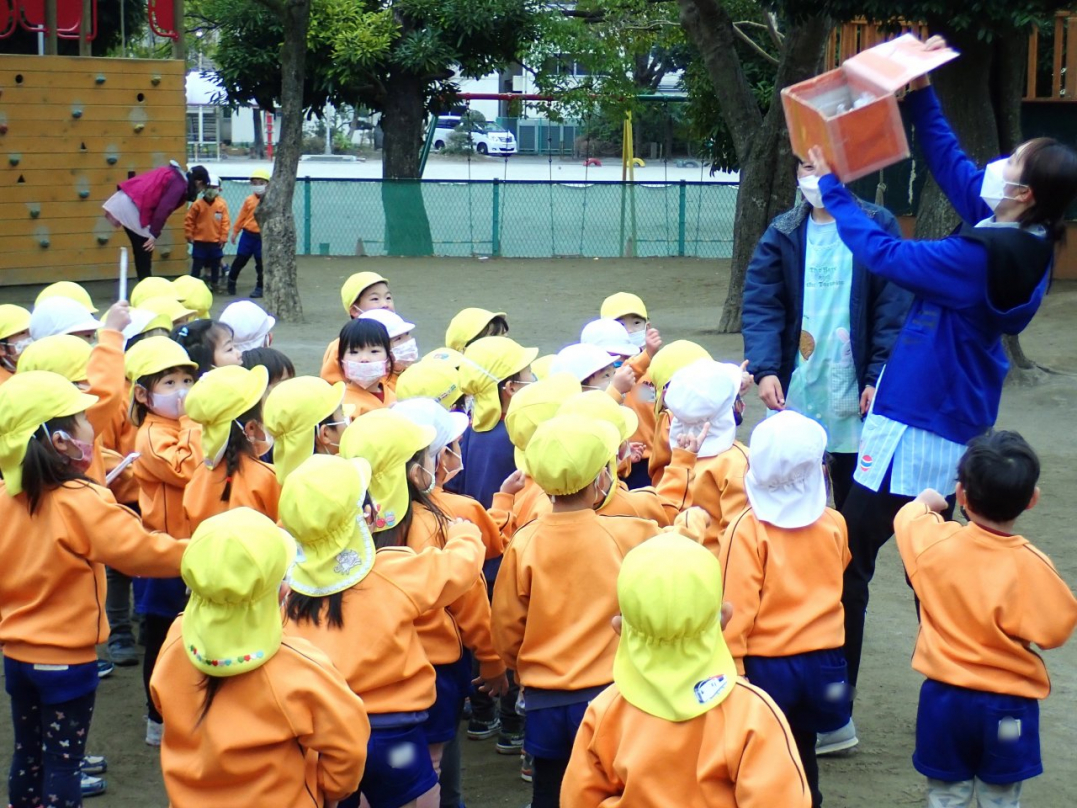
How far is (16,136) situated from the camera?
15.1m

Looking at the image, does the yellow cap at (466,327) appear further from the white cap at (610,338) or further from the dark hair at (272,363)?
the dark hair at (272,363)

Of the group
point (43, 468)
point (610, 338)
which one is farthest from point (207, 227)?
point (43, 468)

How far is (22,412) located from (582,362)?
214cm

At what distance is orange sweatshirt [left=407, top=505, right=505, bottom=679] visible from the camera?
367 cm

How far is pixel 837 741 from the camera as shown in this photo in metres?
4.48

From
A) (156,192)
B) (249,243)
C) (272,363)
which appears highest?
(156,192)

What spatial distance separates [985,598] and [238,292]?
1563 centimetres

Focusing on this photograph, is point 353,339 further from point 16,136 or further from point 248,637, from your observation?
point 16,136

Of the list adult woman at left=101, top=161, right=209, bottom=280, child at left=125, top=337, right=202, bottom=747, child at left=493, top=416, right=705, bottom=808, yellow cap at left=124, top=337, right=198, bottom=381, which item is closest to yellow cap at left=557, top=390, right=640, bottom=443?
child at left=493, top=416, right=705, bottom=808

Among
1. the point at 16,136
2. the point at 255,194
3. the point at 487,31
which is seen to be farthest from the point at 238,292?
the point at 487,31

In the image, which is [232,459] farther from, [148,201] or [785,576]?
[148,201]

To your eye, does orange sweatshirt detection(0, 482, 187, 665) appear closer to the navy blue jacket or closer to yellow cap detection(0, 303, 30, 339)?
yellow cap detection(0, 303, 30, 339)

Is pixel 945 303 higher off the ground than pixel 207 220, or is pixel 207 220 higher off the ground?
pixel 207 220

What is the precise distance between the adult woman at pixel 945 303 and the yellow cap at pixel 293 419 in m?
1.79
